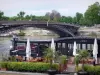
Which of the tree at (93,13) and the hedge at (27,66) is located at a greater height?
the tree at (93,13)

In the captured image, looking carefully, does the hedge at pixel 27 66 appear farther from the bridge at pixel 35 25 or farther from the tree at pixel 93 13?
the tree at pixel 93 13

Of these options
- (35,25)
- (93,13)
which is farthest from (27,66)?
(93,13)

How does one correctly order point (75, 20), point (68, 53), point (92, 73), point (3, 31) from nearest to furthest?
point (92, 73)
point (68, 53)
point (3, 31)
point (75, 20)

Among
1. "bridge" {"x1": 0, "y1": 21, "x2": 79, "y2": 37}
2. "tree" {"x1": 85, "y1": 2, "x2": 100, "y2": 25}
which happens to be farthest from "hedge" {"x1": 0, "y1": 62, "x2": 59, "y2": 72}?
"tree" {"x1": 85, "y1": 2, "x2": 100, "y2": 25}

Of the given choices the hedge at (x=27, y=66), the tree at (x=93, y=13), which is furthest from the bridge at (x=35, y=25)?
the hedge at (x=27, y=66)

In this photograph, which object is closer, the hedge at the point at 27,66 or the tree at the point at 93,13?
the hedge at the point at 27,66

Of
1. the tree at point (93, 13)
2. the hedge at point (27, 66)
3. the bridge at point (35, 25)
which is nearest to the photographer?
the hedge at point (27, 66)

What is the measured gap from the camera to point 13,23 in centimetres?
6556

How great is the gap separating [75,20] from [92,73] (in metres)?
121

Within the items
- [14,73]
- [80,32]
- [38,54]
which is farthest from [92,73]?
[80,32]

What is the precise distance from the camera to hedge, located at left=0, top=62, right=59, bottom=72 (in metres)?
28.0

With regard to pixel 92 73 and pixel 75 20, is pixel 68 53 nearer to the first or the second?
pixel 92 73

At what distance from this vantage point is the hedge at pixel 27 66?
2798 centimetres

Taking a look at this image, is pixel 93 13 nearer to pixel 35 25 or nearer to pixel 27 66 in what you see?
pixel 35 25
